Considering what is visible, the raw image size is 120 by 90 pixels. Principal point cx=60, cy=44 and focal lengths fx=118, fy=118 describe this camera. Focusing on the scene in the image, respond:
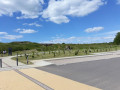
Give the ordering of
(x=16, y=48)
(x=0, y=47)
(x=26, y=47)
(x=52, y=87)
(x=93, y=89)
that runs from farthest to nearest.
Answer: (x=26, y=47) → (x=16, y=48) → (x=0, y=47) → (x=52, y=87) → (x=93, y=89)

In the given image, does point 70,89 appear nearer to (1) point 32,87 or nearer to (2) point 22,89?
(1) point 32,87

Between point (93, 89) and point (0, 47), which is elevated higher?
point (0, 47)

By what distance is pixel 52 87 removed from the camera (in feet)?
15.9

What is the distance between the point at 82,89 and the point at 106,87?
1.03m

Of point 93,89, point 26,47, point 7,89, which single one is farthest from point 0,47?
point 93,89

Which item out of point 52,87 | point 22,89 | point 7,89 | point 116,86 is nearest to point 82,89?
point 52,87

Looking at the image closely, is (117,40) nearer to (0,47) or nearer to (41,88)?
(0,47)

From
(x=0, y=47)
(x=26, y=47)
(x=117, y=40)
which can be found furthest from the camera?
(x=117, y=40)

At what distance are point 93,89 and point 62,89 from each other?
1192 millimetres

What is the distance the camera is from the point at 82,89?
180 inches

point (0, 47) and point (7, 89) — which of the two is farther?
point (0, 47)

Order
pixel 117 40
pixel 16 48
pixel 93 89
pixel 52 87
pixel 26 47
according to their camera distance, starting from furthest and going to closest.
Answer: pixel 117 40, pixel 26 47, pixel 16 48, pixel 52 87, pixel 93 89

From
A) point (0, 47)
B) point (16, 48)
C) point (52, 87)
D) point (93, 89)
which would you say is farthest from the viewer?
point (16, 48)

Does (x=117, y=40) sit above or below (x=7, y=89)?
above
